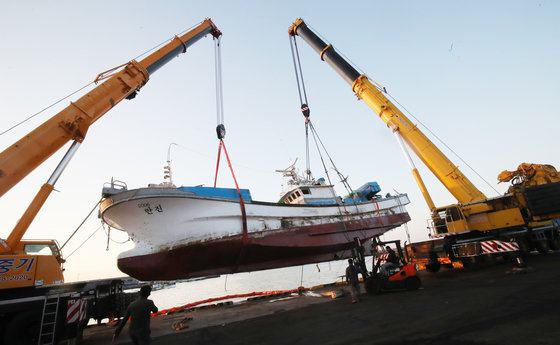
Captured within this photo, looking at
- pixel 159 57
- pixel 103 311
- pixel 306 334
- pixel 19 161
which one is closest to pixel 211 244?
pixel 103 311

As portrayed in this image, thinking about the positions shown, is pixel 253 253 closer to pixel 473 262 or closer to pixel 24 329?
pixel 24 329

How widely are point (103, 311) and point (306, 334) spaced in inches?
252

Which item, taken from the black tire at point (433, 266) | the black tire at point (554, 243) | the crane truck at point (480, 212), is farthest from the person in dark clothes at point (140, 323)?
the black tire at point (554, 243)

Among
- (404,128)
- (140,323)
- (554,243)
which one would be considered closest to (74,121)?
(140,323)

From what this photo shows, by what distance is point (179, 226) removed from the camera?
8.80 meters

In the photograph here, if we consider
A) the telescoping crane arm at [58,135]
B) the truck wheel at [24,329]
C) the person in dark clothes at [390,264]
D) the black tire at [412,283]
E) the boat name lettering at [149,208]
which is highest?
the telescoping crane arm at [58,135]

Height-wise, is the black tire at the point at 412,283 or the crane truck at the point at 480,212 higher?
the crane truck at the point at 480,212

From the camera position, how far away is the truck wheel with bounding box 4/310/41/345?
567 cm

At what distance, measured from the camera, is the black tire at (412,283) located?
27.0ft

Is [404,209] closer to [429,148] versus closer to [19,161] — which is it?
[429,148]

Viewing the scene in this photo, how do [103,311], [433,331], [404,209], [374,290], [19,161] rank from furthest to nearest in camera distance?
[404,209] → [374,290] → [103,311] → [19,161] → [433,331]

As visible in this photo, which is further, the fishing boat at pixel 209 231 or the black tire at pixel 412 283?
the fishing boat at pixel 209 231

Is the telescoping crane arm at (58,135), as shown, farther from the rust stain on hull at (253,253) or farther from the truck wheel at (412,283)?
the truck wheel at (412,283)

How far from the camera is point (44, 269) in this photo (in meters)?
6.44
